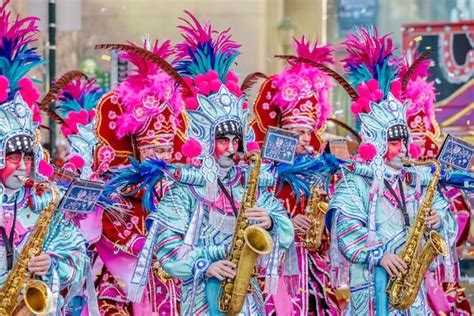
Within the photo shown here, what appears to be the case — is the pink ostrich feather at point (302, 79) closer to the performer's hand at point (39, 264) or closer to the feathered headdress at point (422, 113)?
the feathered headdress at point (422, 113)

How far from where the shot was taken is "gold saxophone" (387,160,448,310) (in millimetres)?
10188

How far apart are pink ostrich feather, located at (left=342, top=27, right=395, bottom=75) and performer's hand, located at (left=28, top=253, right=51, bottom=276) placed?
3299mm

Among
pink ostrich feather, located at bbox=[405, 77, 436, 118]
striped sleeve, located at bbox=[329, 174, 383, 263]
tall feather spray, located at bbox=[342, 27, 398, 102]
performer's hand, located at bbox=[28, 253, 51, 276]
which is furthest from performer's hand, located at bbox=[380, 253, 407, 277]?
pink ostrich feather, located at bbox=[405, 77, 436, 118]

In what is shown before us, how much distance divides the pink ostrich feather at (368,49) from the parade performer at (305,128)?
3.01ft

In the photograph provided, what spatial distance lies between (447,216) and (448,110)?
21.5 feet

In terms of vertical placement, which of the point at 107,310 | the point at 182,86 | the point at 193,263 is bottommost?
the point at 107,310

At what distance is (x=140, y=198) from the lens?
1122 cm

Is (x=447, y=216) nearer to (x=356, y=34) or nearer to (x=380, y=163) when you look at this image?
(x=380, y=163)

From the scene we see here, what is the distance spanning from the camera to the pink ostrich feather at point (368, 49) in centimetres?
1102

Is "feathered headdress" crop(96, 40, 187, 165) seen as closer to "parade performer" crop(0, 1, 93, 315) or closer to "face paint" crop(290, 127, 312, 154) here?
"face paint" crop(290, 127, 312, 154)

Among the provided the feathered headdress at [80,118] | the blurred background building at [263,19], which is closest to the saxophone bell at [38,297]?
the feathered headdress at [80,118]

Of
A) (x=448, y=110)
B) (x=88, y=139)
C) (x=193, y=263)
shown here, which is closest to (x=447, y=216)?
(x=193, y=263)

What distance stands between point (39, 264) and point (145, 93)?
282cm

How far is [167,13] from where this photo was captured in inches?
897
